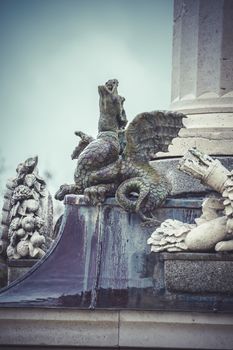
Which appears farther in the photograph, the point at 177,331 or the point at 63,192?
the point at 63,192

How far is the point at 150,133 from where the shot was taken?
12125mm

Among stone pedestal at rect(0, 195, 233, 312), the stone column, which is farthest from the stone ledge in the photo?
the stone column

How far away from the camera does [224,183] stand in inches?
430

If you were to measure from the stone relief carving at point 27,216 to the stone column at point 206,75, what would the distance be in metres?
2.50

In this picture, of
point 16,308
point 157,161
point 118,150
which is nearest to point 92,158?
point 118,150

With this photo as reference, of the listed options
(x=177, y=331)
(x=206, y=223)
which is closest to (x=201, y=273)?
(x=206, y=223)

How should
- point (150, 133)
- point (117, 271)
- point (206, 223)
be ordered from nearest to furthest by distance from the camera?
point (206, 223) → point (117, 271) → point (150, 133)

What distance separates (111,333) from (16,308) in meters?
0.96

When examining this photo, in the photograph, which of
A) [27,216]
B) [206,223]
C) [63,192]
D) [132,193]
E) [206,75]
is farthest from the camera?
[27,216]

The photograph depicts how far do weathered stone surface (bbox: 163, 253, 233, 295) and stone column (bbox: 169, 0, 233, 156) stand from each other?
2.43m

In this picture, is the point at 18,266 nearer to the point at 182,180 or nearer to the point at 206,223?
the point at 182,180

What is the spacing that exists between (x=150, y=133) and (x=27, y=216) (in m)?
3.23

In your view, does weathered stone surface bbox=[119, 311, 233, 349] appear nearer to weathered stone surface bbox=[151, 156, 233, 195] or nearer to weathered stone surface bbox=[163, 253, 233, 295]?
weathered stone surface bbox=[163, 253, 233, 295]

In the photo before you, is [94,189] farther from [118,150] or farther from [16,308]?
[16,308]
